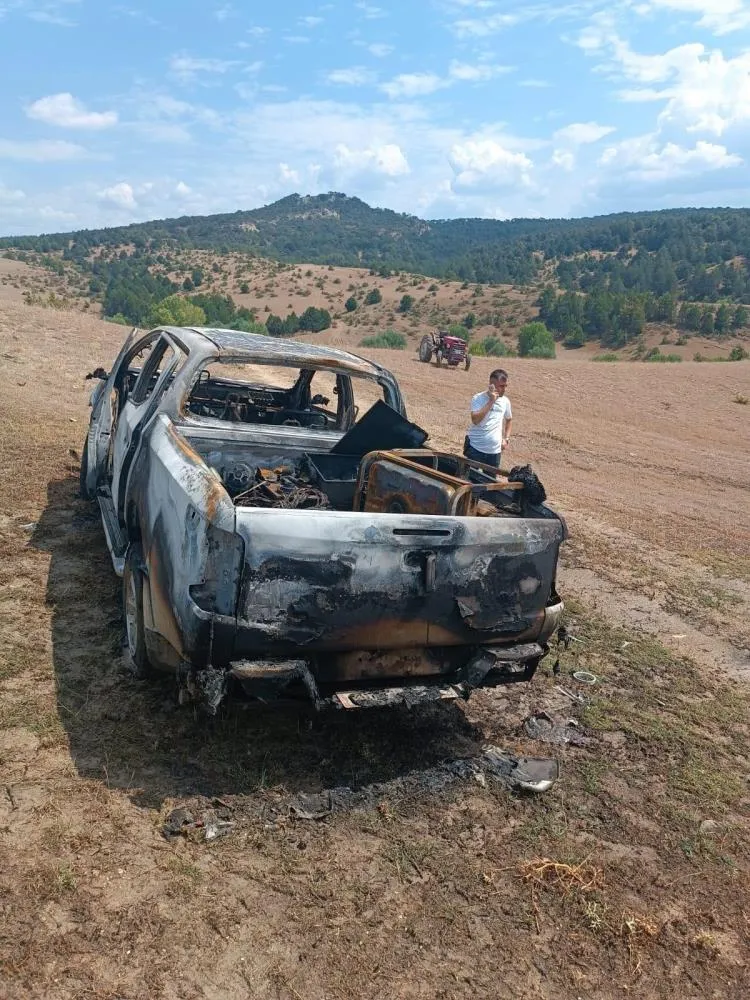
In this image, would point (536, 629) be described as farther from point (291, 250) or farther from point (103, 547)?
point (291, 250)

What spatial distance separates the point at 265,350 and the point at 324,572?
226cm

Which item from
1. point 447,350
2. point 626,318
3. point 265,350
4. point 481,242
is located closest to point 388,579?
point 265,350

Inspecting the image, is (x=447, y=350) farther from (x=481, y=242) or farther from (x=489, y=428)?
(x=481, y=242)

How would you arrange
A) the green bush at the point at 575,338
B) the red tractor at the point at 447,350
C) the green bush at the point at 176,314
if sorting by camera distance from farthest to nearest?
the green bush at the point at 575,338, the green bush at the point at 176,314, the red tractor at the point at 447,350

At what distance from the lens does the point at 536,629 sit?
12.2ft

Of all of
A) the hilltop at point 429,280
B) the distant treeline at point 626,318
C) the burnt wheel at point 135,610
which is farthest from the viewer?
the hilltop at point 429,280

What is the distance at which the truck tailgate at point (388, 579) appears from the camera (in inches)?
123

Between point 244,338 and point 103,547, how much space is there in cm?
201

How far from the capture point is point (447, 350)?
22.4 meters

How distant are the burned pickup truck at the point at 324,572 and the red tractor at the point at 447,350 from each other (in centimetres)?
1810

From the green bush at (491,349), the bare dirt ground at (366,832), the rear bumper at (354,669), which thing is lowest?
the bare dirt ground at (366,832)

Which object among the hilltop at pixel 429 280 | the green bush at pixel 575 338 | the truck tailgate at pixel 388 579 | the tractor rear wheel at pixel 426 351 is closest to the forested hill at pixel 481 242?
the hilltop at pixel 429 280

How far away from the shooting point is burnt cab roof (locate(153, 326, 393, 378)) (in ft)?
15.8

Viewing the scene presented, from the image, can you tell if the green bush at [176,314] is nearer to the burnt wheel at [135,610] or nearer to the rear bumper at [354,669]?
the burnt wheel at [135,610]
